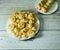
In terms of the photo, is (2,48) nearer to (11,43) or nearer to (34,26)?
(11,43)

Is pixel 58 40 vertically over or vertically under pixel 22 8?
under

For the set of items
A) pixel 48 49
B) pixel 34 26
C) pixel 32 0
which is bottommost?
pixel 48 49

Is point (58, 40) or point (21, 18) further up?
point (21, 18)

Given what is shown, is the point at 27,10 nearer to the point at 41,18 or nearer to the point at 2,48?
the point at 41,18

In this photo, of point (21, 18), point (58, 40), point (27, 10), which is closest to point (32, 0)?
point (27, 10)

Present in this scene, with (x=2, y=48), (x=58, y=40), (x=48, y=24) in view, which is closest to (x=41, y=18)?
(x=48, y=24)

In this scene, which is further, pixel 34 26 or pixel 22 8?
pixel 22 8
